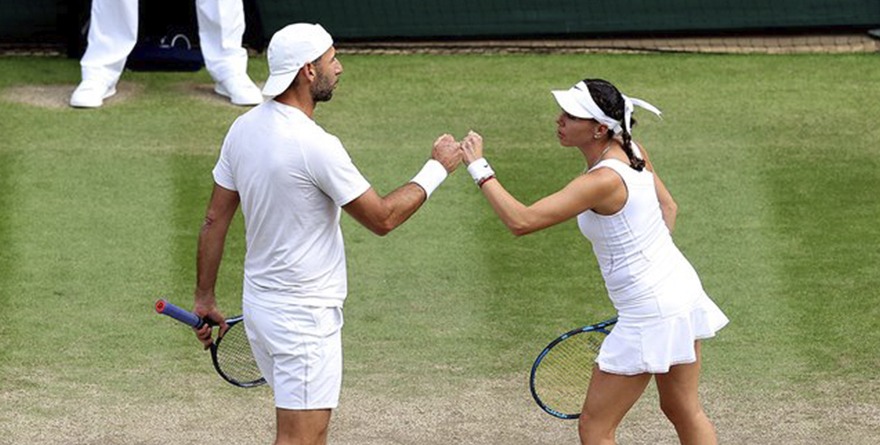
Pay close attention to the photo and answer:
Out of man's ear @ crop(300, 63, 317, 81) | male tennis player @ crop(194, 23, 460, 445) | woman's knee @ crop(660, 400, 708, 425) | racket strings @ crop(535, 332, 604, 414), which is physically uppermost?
man's ear @ crop(300, 63, 317, 81)

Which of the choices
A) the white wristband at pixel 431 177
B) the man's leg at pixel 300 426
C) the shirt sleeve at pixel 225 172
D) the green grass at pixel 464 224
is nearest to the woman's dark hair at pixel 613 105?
the white wristband at pixel 431 177

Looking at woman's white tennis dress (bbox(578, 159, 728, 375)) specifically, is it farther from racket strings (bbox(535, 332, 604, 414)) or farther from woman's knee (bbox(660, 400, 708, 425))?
racket strings (bbox(535, 332, 604, 414))

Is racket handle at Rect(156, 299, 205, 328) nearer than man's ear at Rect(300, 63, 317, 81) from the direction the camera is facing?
No

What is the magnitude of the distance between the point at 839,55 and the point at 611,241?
23.5 feet

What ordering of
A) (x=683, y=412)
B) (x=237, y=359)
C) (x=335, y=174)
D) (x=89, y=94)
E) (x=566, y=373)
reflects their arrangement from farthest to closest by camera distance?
1. (x=89, y=94)
2. (x=566, y=373)
3. (x=237, y=359)
4. (x=683, y=412)
5. (x=335, y=174)

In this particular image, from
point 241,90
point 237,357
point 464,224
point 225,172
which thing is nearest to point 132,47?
point 241,90

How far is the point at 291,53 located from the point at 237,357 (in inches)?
55.1

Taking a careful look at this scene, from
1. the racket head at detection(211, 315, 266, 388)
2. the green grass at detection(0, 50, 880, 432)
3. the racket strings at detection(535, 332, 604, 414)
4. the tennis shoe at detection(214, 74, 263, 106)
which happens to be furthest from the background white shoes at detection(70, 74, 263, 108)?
the racket head at detection(211, 315, 266, 388)

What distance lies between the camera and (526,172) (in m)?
11.3

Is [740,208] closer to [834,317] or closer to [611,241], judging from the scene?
[834,317]

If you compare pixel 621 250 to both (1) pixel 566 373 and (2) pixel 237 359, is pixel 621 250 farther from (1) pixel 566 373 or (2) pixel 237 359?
(2) pixel 237 359

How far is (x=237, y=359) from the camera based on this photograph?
729cm

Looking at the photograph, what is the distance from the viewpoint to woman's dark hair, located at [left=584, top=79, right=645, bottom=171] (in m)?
6.91

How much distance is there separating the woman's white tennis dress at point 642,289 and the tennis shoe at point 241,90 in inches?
227
